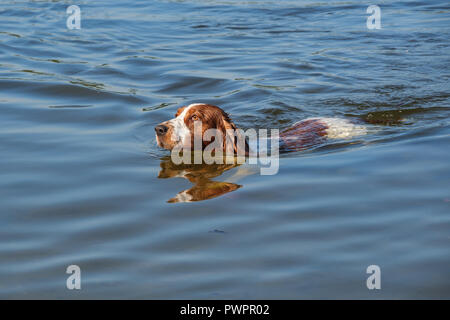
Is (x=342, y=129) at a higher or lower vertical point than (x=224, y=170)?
higher

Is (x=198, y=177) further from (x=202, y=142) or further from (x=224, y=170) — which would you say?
(x=202, y=142)

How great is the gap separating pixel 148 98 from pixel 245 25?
5.17 metres

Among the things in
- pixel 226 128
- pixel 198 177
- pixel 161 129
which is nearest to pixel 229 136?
pixel 226 128

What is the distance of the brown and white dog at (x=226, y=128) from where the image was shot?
6.23 m

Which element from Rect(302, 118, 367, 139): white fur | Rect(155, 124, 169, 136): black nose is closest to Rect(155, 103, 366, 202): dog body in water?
Rect(155, 124, 169, 136): black nose

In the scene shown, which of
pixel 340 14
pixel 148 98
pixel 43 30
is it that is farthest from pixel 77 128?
pixel 340 14

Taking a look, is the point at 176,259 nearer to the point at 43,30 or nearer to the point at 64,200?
the point at 64,200

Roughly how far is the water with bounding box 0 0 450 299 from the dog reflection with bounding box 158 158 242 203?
3 cm

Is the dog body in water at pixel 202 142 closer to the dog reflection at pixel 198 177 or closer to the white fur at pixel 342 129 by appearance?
the dog reflection at pixel 198 177

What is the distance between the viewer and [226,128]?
20.9 feet

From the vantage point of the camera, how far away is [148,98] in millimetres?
8930

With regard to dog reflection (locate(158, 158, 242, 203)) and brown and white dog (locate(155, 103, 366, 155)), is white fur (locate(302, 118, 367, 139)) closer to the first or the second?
brown and white dog (locate(155, 103, 366, 155))

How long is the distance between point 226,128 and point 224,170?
391 millimetres

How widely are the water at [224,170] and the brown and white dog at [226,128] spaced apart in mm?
239
